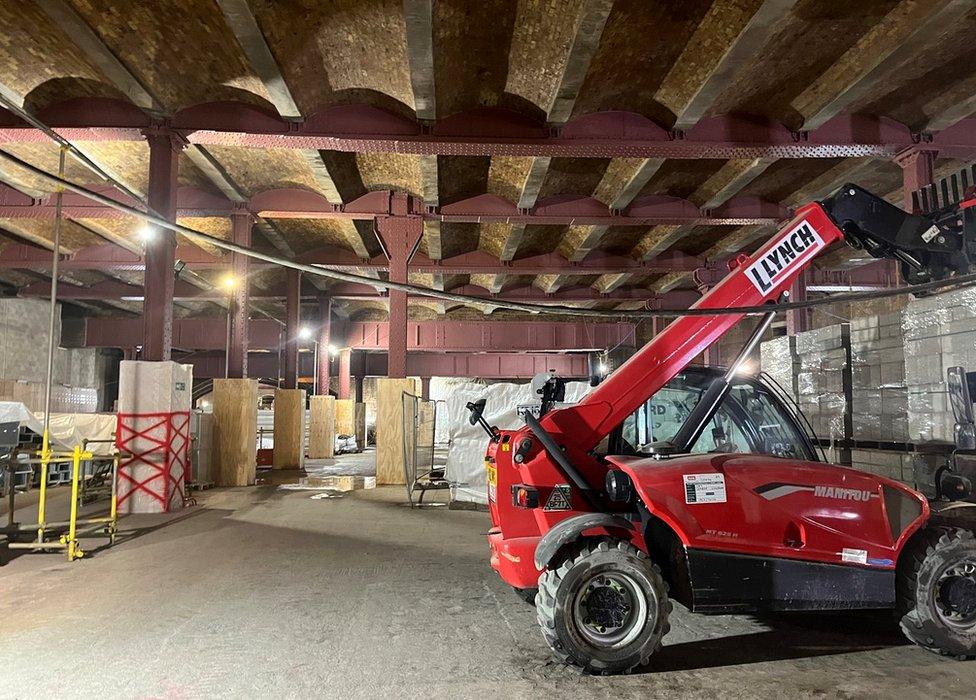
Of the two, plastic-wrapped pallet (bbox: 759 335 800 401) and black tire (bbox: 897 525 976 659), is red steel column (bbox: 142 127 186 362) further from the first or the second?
black tire (bbox: 897 525 976 659)

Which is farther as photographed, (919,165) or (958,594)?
(919,165)

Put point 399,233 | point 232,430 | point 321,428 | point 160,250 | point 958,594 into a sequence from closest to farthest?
point 958,594 → point 160,250 → point 399,233 → point 232,430 → point 321,428

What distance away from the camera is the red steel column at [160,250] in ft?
32.4

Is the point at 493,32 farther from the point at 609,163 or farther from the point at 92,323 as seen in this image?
the point at 92,323

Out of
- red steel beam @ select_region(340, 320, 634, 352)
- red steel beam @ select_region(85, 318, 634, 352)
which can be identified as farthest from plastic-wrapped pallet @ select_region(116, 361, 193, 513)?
red steel beam @ select_region(340, 320, 634, 352)

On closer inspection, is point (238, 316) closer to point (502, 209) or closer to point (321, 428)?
point (502, 209)

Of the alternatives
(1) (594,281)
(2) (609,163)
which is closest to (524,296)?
(1) (594,281)

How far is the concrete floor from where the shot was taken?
3.75 meters

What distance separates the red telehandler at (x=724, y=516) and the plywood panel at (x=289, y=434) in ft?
48.3

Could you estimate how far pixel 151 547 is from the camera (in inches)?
305

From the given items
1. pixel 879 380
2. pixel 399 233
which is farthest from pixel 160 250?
pixel 879 380

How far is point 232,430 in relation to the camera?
14203 mm

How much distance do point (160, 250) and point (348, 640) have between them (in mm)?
8341

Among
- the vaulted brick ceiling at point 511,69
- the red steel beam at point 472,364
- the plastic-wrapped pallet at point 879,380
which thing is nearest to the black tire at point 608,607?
the plastic-wrapped pallet at point 879,380
